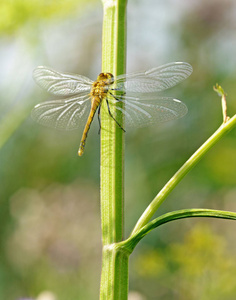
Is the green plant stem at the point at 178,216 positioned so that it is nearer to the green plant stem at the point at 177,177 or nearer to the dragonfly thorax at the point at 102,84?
the green plant stem at the point at 177,177

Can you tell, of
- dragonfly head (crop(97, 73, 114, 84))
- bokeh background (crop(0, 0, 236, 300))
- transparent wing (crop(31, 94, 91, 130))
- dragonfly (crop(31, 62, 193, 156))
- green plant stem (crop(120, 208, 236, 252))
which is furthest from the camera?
bokeh background (crop(0, 0, 236, 300))

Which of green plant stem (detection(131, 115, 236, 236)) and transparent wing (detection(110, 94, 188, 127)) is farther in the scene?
transparent wing (detection(110, 94, 188, 127))

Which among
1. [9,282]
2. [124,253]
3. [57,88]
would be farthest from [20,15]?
[124,253]

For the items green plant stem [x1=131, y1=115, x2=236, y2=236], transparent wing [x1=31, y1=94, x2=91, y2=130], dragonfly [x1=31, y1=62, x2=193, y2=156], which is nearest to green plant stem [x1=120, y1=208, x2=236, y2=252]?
green plant stem [x1=131, y1=115, x2=236, y2=236]

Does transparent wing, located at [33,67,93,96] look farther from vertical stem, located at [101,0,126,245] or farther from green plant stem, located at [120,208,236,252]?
green plant stem, located at [120,208,236,252]

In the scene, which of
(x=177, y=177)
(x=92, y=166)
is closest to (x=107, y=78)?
(x=177, y=177)

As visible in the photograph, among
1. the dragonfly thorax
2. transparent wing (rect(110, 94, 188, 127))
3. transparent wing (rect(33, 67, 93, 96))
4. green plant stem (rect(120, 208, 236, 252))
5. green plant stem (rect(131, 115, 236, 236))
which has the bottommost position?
green plant stem (rect(120, 208, 236, 252))

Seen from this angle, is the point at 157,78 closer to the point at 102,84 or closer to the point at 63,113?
the point at 102,84
